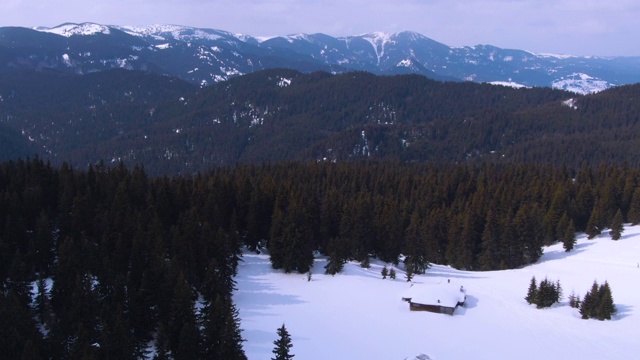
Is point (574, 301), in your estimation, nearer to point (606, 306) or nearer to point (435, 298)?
point (606, 306)

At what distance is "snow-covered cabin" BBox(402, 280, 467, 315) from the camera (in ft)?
154

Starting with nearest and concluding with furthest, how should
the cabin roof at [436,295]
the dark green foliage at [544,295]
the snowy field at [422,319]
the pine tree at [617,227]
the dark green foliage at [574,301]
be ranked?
the snowy field at [422,319] → the cabin roof at [436,295] → the dark green foliage at [574,301] → the dark green foliage at [544,295] → the pine tree at [617,227]

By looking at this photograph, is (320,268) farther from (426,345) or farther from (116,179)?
(116,179)

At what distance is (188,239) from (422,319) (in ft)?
70.6

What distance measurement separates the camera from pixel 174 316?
113 feet

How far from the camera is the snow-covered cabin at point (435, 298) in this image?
47.0 metres

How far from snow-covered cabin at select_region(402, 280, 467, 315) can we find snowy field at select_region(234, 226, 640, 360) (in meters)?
0.77

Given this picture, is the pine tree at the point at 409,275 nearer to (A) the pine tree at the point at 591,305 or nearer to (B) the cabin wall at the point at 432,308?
(B) the cabin wall at the point at 432,308

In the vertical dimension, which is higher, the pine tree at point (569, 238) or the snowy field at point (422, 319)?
the pine tree at point (569, 238)

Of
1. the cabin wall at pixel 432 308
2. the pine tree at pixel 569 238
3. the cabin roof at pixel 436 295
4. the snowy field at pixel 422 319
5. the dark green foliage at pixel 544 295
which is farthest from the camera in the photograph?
the pine tree at pixel 569 238

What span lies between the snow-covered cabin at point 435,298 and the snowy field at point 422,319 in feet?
2.53

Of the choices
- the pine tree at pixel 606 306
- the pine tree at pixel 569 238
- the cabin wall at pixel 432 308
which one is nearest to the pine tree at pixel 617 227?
the pine tree at pixel 569 238

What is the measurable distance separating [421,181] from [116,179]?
192ft

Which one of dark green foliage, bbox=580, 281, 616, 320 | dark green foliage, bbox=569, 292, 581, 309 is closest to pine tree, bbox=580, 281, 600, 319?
dark green foliage, bbox=580, 281, 616, 320
